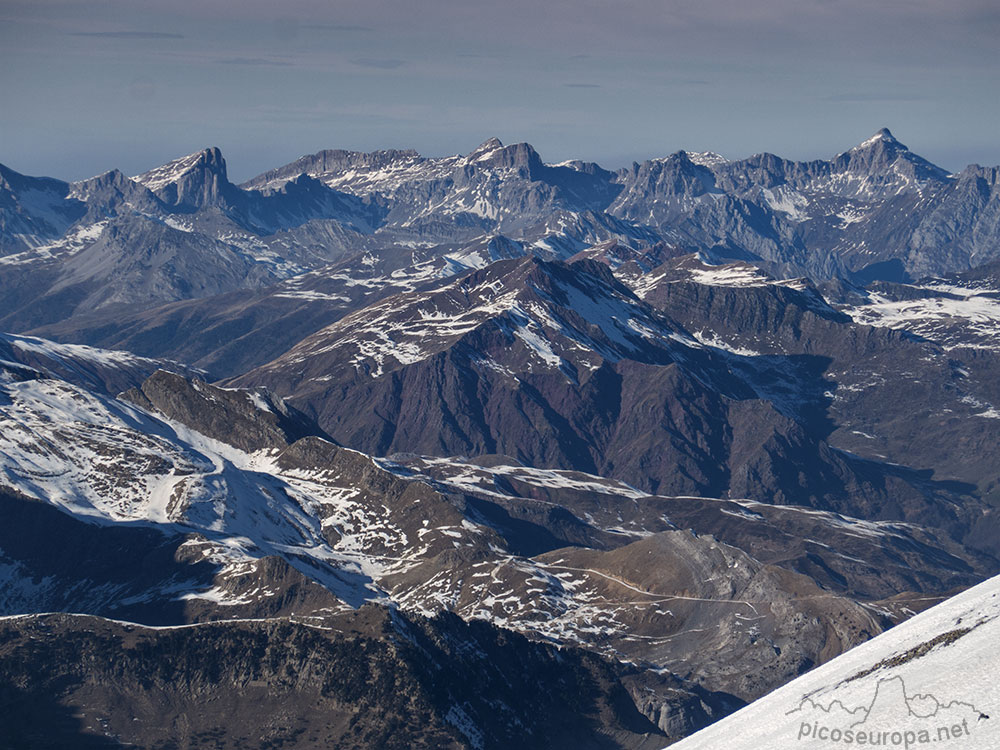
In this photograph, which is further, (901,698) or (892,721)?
(901,698)

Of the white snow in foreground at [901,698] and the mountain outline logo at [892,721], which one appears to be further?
the white snow in foreground at [901,698]

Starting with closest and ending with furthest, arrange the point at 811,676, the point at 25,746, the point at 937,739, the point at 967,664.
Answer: the point at 937,739
the point at 967,664
the point at 811,676
the point at 25,746

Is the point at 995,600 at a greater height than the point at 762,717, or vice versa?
the point at 995,600

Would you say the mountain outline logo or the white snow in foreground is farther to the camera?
the white snow in foreground

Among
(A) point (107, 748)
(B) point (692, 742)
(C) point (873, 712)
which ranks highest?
(C) point (873, 712)

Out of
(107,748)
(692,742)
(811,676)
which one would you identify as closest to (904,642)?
(811,676)

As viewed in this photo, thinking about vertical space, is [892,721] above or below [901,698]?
below

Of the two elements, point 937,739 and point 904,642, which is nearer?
point 937,739

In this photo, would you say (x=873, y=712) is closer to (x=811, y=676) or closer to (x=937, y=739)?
(x=937, y=739)
